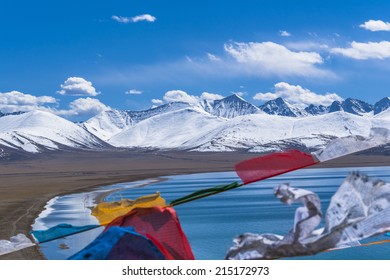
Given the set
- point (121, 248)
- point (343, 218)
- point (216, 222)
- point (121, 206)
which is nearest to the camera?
point (343, 218)

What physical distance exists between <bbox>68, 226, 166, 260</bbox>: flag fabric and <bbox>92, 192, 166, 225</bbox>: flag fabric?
525mm

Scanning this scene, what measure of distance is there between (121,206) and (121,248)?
2.70 feet

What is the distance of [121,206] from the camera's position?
5242 millimetres

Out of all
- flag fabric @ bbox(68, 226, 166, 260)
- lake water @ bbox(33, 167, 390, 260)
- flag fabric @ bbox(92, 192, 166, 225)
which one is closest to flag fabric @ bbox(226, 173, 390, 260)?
flag fabric @ bbox(68, 226, 166, 260)

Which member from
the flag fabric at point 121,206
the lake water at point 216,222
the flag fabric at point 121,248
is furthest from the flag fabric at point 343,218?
the lake water at point 216,222

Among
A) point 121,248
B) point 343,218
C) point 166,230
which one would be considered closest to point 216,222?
point 166,230

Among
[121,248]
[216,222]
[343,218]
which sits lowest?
[216,222]

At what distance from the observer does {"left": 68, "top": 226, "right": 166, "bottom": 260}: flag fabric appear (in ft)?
14.5

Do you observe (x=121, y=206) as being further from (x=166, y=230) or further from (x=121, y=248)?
(x=121, y=248)

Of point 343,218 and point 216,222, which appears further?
point 216,222

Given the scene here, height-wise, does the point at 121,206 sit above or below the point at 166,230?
above

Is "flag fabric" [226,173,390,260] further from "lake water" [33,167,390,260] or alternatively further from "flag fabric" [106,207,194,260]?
"lake water" [33,167,390,260]
